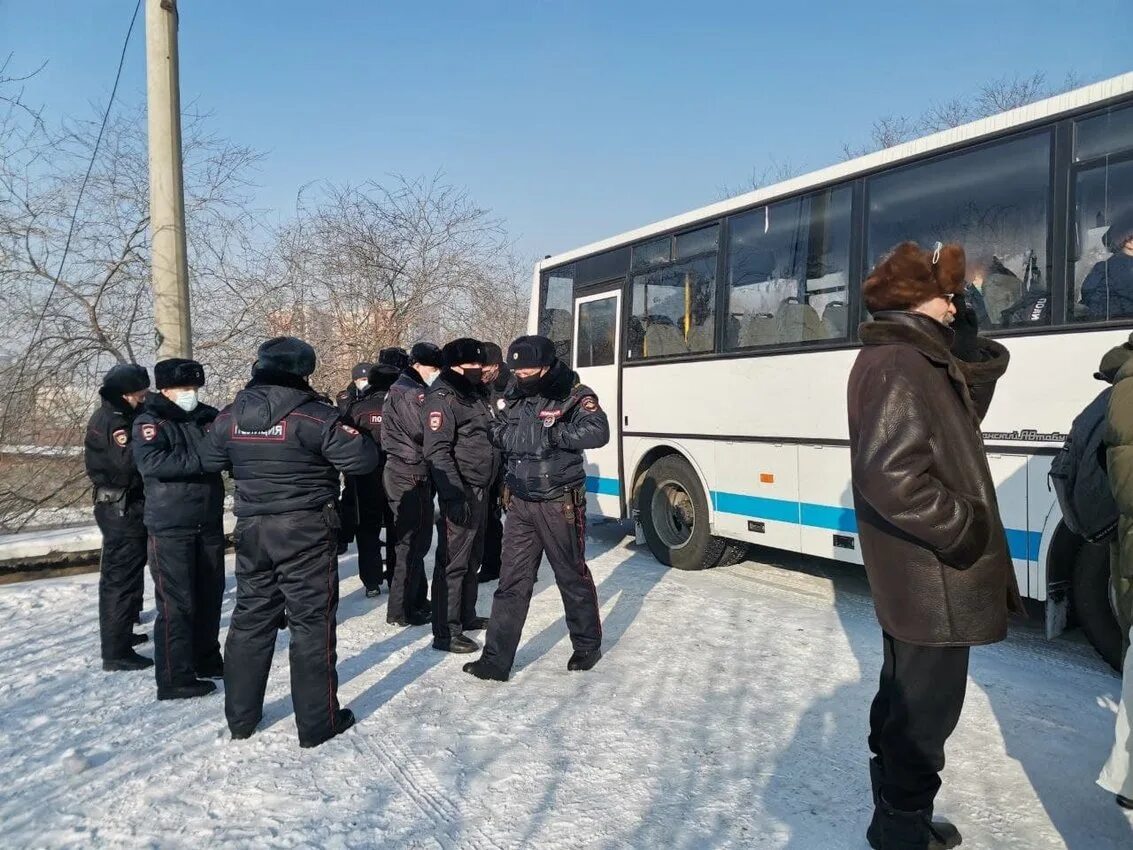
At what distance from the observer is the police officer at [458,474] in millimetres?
4691

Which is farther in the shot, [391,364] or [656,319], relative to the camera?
[656,319]

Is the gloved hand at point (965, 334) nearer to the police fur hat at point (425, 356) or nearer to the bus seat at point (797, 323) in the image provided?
the bus seat at point (797, 323)

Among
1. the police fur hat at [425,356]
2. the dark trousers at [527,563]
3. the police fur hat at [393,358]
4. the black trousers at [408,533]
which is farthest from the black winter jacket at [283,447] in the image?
the police fur hat at [393,358]

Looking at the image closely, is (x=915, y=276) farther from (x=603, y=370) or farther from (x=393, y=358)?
(x=603, y=370)

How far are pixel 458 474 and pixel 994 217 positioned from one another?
363 centimetres

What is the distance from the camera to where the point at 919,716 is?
7.63 feet

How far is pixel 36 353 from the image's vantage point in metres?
8.82

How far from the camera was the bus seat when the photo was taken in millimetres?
5762

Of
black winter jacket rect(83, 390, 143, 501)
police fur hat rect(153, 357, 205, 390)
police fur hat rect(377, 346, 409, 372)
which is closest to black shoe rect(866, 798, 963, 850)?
police fur hat rect(153, 357, 205, 390)

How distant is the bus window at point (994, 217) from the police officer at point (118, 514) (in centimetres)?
502

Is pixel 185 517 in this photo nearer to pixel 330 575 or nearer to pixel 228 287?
pixel 330 575

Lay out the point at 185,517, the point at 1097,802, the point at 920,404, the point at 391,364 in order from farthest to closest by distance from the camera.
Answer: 1. the point at 391,364
2. the point at 185,517
3. the point at 1097,802
4. the point at 920,404

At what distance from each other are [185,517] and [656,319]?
4.60 m

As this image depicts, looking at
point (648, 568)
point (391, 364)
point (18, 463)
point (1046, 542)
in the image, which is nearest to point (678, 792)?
point (1046, 542)
